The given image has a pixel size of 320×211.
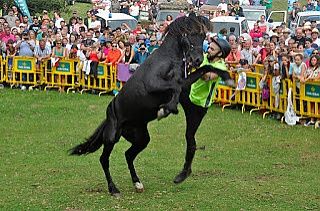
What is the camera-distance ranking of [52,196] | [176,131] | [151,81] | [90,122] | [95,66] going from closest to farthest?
1. [151,81]
2. [52,196]
3. [176,131]
4. [90,122]
5. [95,66]

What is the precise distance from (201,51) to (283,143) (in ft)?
18.0

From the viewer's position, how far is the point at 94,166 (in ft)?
43.9

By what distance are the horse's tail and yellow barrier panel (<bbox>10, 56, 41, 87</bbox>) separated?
1281 cm

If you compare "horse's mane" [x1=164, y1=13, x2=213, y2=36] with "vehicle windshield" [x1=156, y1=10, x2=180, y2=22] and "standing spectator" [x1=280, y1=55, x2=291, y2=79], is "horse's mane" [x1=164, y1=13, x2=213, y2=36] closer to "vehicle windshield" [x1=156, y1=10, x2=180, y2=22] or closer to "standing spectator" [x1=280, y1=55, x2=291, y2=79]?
"standing spectator" [x1=280, y1=55, x2=291, y2=79]

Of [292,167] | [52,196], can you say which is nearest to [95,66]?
[292,167]

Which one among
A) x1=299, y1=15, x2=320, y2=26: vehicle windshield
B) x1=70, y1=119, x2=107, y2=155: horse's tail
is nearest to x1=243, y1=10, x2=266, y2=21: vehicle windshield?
x1=299, y1=15, x2=320, y2=26: vehicle windshield

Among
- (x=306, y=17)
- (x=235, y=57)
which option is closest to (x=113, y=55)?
(x=235, y=57)

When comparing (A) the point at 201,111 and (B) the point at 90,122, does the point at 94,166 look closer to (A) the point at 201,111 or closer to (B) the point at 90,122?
(A) the point at 201,111

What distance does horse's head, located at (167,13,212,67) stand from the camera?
10.5m

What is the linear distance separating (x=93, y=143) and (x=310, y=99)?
288 inches

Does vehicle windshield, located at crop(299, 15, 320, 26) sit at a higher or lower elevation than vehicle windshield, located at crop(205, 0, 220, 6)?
higher

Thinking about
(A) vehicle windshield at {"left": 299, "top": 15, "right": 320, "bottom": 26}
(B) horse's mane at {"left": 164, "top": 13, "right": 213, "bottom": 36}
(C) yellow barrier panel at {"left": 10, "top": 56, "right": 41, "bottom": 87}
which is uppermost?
(B) horse's mane at {"left": 164, "top": 13, "right": 213, "bottom": 36}

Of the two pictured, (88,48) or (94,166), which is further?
(88,48)

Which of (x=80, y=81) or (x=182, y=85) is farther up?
(x=182, y=85)
